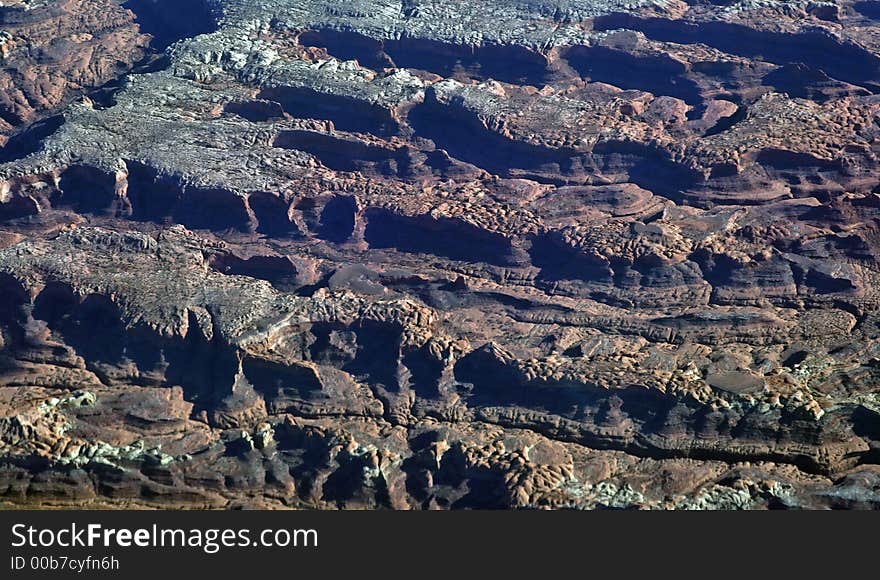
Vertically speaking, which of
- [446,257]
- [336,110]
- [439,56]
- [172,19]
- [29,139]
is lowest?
[446,257]

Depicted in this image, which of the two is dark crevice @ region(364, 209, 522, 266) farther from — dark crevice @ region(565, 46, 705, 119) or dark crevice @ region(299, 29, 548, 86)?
dark crevice @ region(565, 46, 705, 119)

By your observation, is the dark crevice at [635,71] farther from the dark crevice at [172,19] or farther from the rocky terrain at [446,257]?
the dark crevice at [172,19]

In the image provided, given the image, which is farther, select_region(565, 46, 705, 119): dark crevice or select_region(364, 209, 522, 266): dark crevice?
select_region(565, 46, 705, 119): dark crevice

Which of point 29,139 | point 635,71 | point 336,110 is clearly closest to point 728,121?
point 635,71

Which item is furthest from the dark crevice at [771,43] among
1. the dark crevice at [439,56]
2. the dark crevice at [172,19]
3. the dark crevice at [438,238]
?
the dark crevice at [172,19]

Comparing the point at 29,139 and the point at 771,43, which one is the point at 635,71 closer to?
the point at 771,43

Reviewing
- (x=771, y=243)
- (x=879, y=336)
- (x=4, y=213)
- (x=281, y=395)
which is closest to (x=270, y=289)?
(x=281, y=395)

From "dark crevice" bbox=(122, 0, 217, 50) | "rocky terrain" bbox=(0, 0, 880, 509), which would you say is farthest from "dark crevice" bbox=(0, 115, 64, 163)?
"dark crevice" bbox=(122, 0, 217, 50)

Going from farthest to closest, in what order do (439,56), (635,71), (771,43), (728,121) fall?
(439,56), (771,43), (635,71), (728,121)
